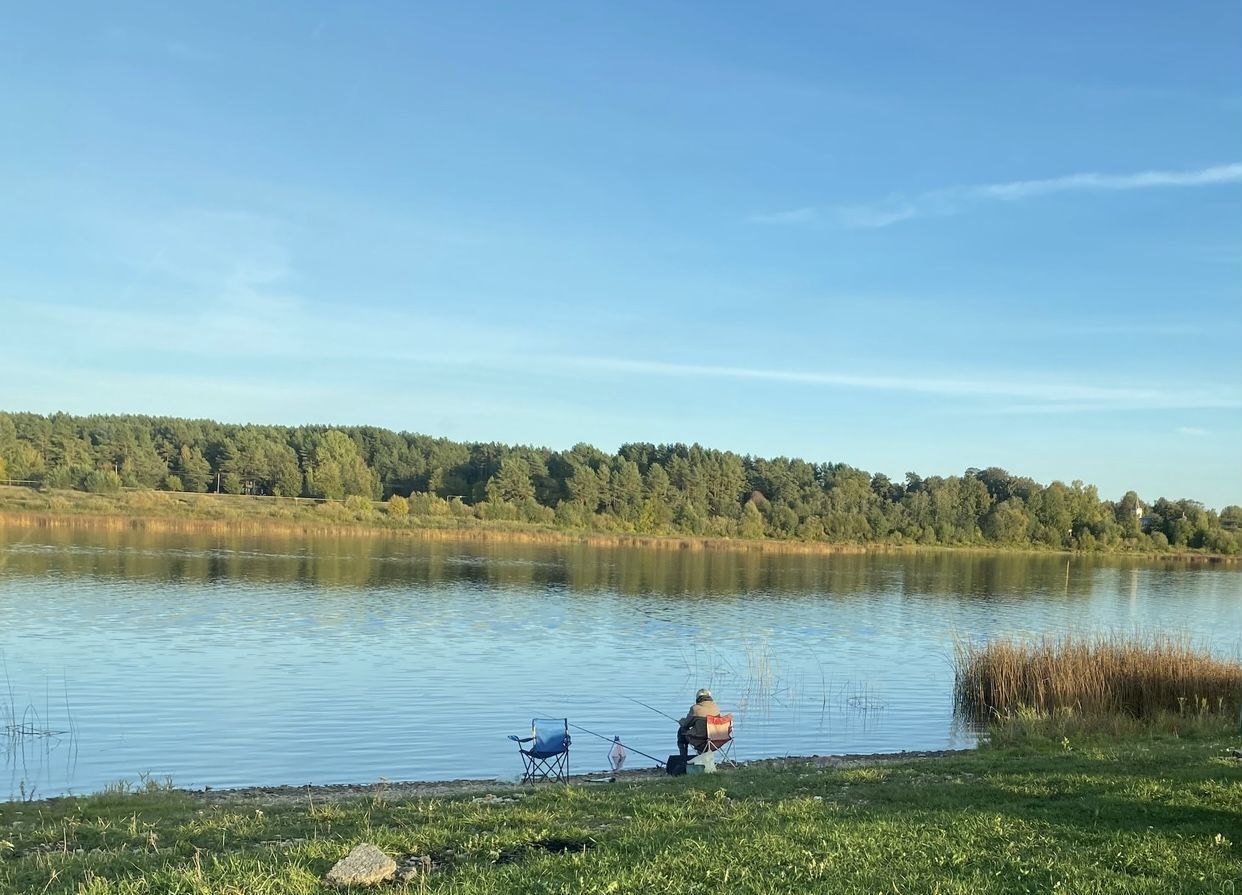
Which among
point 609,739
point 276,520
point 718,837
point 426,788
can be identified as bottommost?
point 609,739

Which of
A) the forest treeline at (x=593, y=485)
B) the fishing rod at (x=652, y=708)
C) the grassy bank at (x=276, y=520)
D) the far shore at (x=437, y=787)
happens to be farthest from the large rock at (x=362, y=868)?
the forest treeline at (x=593, y=485)

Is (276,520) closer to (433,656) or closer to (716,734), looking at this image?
(433,656)

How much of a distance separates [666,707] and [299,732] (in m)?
7.28

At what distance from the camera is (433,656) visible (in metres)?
25.1

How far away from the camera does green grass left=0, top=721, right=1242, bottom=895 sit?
591cm

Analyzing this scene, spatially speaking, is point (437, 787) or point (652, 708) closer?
point (437, 787)

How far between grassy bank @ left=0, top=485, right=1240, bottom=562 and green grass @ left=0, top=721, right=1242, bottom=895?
66.0m

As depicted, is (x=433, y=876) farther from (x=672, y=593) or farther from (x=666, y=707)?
(x=672, y=593)

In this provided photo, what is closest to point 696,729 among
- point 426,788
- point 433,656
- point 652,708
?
point 426,788

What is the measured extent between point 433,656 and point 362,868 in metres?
19.5

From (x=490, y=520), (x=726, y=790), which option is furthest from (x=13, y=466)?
(x=726, y=790)

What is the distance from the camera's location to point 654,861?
6.21 m

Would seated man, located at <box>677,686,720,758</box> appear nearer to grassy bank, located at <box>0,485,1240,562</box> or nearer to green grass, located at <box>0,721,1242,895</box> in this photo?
green grass, located at <box>0,721,1242,895</box>

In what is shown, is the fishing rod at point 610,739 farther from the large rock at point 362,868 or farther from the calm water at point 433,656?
the large rock at point 362,868
